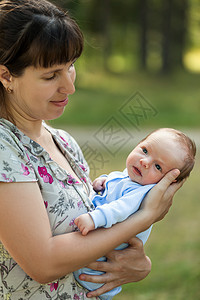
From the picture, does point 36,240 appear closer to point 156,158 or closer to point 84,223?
point 84,223

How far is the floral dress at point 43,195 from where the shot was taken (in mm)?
1500

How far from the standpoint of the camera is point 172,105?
41.6 ft

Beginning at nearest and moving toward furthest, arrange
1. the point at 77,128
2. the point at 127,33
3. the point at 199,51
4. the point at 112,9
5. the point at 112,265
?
the point at 112,265 → the point at 77,128 → the point at 112,9 → the point at 199,51 → the point at 127,33

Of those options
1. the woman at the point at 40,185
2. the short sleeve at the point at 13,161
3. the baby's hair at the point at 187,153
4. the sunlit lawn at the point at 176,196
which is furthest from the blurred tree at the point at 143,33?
the short sleeve at the point at 13,161

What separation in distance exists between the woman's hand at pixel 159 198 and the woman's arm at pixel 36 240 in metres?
0.25

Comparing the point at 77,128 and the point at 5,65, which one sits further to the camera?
the point at 77,128

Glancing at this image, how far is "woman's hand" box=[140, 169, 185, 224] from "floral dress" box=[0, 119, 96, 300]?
0.22 meters

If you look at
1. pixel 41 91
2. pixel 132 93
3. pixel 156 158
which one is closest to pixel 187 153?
pixel 156 158

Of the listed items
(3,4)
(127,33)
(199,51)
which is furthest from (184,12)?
(3,4)

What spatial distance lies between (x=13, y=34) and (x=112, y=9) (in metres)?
25.9

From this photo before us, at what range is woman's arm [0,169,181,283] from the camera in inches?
56.6

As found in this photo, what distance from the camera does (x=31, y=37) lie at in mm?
1497

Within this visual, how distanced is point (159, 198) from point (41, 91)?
0.60 meters

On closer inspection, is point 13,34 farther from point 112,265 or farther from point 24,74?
point 112,265
